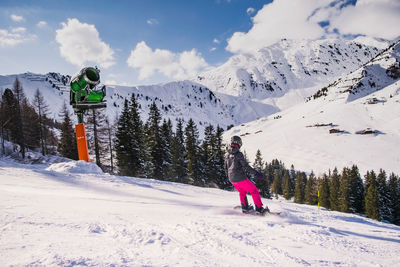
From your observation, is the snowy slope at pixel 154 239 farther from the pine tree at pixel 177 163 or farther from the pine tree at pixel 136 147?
the pine tree at pixel 177 163

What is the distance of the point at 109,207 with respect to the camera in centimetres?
489

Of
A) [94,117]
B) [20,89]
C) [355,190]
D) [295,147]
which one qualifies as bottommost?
[355,190]

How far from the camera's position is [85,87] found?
7.48 m

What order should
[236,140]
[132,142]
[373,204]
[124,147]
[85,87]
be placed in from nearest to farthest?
[236,140] < [85,87] < [124,147] < [132,142] < [373,204]

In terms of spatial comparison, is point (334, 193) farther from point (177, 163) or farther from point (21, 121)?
point (21, 121)

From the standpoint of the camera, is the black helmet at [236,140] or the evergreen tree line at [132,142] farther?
the evergreen tree line at [132,142]

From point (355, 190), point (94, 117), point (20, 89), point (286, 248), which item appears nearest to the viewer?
point (286, 248)

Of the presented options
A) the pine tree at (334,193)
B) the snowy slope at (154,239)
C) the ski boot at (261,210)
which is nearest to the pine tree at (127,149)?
the snowy slope at (154,239)

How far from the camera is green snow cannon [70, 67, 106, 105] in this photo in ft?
23.9

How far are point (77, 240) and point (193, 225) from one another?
198 centimetres

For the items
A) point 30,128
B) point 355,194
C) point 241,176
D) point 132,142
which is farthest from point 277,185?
point 241,176

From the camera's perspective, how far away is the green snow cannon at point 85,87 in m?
7.29

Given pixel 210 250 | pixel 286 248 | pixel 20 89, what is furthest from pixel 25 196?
pixel 20 89

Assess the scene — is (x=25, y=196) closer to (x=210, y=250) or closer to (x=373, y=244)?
(x=210, y=250)
